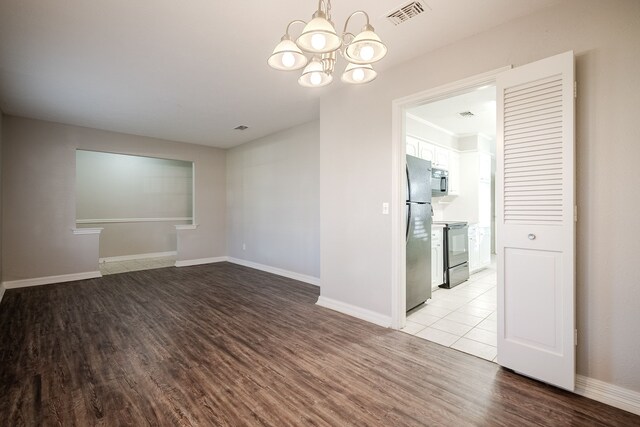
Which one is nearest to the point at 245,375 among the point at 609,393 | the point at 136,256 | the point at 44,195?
the point at 609,393

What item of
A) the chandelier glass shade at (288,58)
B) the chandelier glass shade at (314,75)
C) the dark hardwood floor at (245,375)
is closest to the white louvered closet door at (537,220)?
the dark hardwood floor at (245,375)

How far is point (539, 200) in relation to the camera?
197 cm

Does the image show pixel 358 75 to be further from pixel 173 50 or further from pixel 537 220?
pixel 173 50

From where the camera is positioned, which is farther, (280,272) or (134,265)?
(134,265)

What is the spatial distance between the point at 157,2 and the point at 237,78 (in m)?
1.20

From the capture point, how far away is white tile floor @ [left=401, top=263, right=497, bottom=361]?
8.53 ft

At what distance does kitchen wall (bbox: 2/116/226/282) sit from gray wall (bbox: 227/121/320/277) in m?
2.15

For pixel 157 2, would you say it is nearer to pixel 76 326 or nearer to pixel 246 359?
pixel 246 359

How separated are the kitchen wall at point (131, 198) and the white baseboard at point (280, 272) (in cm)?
247

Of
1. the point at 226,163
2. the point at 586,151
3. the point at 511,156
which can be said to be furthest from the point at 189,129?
the point at 586,151

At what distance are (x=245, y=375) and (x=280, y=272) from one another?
3310 mm

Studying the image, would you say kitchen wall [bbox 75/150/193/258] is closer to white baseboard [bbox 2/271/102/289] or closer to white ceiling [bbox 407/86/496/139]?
white baseboard [bbox 2/271/102/289]

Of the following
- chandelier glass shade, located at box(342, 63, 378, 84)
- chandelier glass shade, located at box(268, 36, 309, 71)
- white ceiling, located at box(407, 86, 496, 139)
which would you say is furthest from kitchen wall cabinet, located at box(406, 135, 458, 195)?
chandelier glass shade, located at box(268, 36, 309, 71)

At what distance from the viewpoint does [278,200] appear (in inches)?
216
